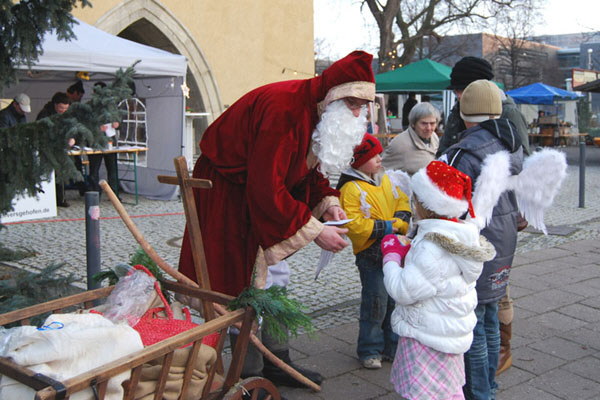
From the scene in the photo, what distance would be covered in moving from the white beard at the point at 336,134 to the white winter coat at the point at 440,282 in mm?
538

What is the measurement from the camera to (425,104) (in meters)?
4.92

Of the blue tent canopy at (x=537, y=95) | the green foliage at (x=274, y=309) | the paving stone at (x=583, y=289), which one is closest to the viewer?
the green foliage at (x=274, y=309)

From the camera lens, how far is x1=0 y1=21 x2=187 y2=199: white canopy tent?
349 inches

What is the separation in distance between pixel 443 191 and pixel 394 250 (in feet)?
1.27

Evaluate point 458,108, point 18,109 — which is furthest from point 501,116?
point 18,109

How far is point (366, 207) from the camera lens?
3.83 metres

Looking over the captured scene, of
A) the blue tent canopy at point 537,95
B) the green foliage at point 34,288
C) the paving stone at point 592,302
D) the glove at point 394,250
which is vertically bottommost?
the paving stone at point 592,302

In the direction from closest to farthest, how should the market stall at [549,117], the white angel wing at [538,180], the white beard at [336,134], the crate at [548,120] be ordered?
the white beard at [336,134], the white angel wing at [538,180], the market stall at [549,117], the crate at [548,120]

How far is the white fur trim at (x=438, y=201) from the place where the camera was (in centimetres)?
278

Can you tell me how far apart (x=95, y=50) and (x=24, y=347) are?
7607 millimetres

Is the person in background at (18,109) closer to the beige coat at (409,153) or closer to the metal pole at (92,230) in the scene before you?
the metal pole at (92,230)

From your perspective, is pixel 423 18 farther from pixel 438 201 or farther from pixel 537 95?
pixel 438 201

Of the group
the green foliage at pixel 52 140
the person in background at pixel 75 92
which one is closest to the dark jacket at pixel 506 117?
the green foliage at pixel 52 140

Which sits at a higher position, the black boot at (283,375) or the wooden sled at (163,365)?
the wooden sled at (163,365)
